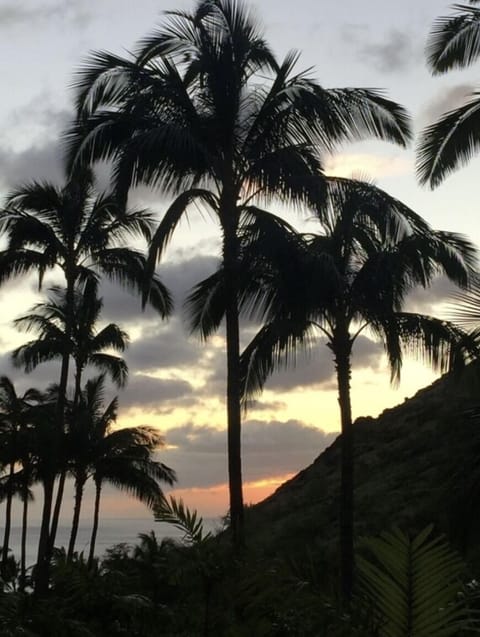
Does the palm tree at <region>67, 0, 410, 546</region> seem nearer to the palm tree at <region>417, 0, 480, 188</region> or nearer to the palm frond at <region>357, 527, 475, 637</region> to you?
the palm tree at <region>417, 0, 480, 188</region>

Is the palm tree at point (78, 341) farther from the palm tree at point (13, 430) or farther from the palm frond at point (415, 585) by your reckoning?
the palm frond at point (415, 585)

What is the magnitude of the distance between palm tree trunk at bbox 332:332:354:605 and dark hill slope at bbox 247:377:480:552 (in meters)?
7.61

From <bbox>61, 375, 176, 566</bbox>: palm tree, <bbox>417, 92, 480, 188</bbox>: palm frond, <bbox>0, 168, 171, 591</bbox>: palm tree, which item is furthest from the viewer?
<bbox>61, 375, 176, 566</bbox>: palm tree

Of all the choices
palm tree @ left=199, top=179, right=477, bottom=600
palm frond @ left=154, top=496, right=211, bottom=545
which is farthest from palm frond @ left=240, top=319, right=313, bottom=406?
palm frond @ left=154, top=496, right=211, bottom=545

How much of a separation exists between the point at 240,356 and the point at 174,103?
5645 mm

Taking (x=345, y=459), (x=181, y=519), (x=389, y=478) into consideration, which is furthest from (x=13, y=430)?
(x=181, y=519)

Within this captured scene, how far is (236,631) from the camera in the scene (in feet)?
12.3

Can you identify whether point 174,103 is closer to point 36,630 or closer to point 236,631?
point 36,630

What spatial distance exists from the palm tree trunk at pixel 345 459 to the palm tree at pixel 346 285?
2cm

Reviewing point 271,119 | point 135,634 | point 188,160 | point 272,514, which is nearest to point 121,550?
point 135,634

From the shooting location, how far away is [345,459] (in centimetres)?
2067

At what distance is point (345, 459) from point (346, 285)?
12.8 feet

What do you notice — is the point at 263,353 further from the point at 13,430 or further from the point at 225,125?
the point at 13,430

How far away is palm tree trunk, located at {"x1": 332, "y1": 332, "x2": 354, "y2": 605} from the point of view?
19.7 meters
